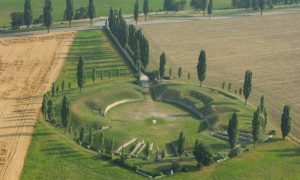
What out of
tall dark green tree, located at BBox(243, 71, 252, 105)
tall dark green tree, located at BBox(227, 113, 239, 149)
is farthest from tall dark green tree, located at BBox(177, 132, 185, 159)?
tall dark green tree, located at BBox(243, 71, 252, 105)

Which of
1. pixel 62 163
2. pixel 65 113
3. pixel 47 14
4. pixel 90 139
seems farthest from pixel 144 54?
pixel 62 163

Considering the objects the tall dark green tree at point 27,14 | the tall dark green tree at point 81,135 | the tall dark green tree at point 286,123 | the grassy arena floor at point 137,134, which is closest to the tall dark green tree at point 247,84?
the grassy arena floor at point 137,134

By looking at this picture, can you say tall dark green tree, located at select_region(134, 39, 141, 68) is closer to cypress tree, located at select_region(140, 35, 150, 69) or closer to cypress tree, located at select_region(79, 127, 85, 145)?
cypress tree, located at select_region(140, 35, 150, 69)

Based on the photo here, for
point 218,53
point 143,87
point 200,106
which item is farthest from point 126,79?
point 218,53

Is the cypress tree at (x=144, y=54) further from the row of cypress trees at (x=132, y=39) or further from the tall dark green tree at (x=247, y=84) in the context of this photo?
the tall dark green tree at (x=247, y=84)

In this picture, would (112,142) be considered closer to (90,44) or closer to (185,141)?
(185,141)

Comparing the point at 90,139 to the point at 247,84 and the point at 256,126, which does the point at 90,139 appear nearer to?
the point at 256,126

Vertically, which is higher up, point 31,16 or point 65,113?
point 31,16
